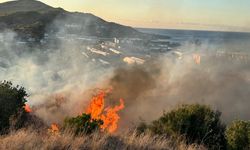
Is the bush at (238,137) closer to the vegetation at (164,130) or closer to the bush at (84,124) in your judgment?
the vegetation at (164,130)

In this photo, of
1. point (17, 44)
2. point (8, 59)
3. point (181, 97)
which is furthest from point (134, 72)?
point (17, 44)

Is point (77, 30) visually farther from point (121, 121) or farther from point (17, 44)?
point (121, 121)

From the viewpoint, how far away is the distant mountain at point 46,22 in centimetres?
11412

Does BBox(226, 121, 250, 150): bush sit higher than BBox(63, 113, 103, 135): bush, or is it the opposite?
BBox(63, 113, 103, 135): bush

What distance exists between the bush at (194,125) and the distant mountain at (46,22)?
93.9 meters

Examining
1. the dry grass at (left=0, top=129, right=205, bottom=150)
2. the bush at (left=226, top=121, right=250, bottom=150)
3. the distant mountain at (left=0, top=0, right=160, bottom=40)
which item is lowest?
the bush at (left=226, top=121, right=250, bottom=150)

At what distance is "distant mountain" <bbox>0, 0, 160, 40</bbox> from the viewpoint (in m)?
114

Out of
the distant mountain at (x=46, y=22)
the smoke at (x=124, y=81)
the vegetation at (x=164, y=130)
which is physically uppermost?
the distant mountain at (x=46, y=22)

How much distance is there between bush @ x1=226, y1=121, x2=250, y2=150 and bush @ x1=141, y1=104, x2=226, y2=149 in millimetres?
367

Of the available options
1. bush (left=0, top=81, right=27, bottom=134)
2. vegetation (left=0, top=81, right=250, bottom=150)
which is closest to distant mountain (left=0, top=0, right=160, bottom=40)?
bush (left=0, top=81, right=27, bottom=134)

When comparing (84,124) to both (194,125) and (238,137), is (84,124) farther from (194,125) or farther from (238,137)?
(238,137)

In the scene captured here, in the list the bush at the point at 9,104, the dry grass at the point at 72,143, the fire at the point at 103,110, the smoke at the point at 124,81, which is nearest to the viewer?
the dry grass at the point at 72,143

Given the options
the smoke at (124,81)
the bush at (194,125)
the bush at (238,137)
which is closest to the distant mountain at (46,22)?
the smoke at (124,81)

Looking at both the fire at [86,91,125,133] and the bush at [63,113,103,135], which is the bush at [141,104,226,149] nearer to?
the bush at [63,113,103,135]
